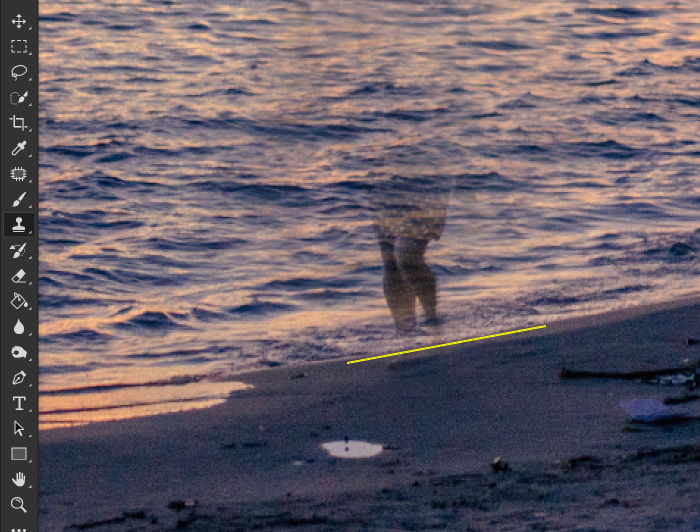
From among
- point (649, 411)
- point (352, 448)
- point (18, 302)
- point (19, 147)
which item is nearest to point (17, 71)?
point (19, 147)

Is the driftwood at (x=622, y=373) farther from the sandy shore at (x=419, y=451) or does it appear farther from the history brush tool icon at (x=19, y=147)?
the history brush tool icon at (x=19, y=147)

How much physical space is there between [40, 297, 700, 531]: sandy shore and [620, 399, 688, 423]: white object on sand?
1.9 inches

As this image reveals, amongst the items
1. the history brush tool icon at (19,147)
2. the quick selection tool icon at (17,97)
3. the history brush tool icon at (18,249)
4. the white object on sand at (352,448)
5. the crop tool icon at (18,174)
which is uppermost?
the quick selection tool icon at (17,97)

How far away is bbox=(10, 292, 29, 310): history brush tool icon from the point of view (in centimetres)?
378

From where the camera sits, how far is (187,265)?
→ 927 cm

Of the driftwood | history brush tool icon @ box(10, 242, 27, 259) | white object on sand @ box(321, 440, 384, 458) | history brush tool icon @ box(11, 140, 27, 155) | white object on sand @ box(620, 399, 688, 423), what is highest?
history brush tool icon @ box(11, 140, 27, 155)

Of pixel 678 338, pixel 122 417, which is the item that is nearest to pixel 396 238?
pixel 678 338

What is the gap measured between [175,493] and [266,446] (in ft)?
2.14

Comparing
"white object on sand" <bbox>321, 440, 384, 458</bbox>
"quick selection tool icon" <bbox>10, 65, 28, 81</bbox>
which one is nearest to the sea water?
"white object on sand" <bbox>321, 440, 384, 458</bbox>

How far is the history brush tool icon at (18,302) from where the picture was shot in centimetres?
378

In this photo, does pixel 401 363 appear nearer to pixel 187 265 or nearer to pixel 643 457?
pixel 643 457

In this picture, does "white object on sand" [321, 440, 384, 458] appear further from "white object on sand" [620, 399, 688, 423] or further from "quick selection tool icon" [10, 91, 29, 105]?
"quick selection tool icon" [10, 91, 29, 105]

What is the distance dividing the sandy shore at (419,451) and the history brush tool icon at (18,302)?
0.94 metres

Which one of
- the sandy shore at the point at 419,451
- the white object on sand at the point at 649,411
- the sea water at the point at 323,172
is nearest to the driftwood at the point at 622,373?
the sandy shore at the point at 419,451
